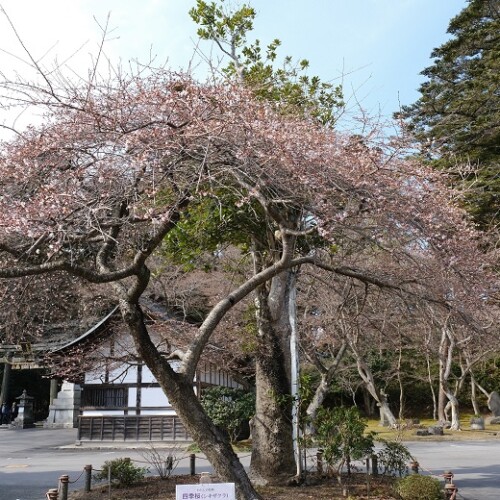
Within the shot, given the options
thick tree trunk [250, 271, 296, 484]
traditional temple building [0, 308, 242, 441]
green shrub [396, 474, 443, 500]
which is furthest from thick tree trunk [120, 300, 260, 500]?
traditional temple building [0, 308, 242, 441]

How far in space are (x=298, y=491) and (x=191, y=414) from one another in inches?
111

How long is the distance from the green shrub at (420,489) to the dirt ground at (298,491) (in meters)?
0.43

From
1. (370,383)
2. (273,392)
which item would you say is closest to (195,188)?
(273,392)

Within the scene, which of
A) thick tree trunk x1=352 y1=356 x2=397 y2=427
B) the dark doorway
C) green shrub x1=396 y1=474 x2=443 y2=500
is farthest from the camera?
the dark doorway

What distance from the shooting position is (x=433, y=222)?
24.2 feet

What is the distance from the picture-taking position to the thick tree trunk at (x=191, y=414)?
269 inches

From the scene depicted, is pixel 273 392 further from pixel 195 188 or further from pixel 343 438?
pixel 195 188

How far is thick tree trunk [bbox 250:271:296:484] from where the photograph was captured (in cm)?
950

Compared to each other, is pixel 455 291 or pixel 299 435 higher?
pixel 455 291

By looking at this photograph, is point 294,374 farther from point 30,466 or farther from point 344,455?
point 30,466

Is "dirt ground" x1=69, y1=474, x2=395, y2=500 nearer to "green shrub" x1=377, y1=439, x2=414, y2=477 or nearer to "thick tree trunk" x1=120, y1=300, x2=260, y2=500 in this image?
"green shrub" x1=377, y1=439, x2=414, y2=477

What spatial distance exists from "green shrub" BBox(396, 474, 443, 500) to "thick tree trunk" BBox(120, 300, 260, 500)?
215 cm

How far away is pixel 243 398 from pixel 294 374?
9501 mm

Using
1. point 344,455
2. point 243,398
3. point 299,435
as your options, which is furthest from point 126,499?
point 243,398
